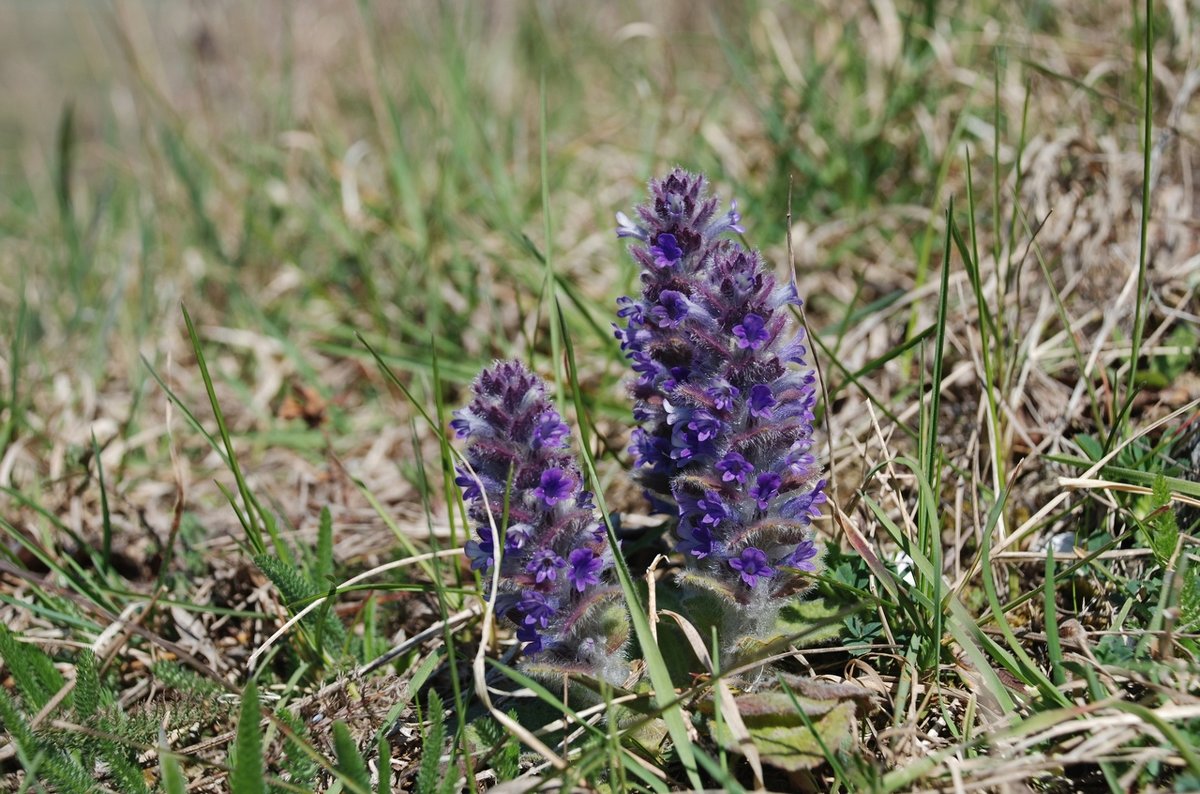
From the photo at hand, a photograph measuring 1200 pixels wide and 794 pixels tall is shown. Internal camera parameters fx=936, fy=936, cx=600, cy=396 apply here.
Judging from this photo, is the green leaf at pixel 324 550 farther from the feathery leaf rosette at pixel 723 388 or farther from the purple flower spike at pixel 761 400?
the purple flower spike at pixel 761 400

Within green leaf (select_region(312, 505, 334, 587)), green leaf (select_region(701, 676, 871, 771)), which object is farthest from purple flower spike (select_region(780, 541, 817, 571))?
green leaf (select_region(312, 505, 334, 587))

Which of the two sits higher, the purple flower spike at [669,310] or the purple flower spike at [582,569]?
the purple flower spike at [669,310]

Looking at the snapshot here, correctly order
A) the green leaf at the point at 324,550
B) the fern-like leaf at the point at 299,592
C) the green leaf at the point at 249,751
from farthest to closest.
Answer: the green leaf at the point at 324,550 → the fern-like leaf at the point at 299,592 → the green leaf at the point at 249,751

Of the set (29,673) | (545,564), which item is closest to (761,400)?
(545,564)

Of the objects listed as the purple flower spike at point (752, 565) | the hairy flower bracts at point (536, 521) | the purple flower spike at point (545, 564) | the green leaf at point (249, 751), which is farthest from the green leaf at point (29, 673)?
the purple flower spike at point (752, 565)

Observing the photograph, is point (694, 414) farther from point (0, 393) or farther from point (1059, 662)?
point (0, 393)

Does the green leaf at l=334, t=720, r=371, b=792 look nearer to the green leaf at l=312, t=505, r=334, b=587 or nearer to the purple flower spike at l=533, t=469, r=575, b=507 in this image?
the purple flower spike at l=533, t=469, r=575, b=507
